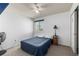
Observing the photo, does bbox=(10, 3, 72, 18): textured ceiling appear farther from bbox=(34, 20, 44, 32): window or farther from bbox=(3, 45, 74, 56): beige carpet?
bbox=(3, 45, 74, 56): beige carpet

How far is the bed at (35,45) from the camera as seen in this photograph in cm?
114

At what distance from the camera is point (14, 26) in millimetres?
1245

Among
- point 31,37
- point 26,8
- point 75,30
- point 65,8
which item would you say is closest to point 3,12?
point 26,8

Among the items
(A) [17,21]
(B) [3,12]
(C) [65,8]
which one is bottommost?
(A) [17,21]

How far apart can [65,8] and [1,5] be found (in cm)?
109

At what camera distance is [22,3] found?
3.51ft

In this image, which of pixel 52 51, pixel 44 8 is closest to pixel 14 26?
pixel 44 8

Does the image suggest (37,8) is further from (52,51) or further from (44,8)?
(52,51)

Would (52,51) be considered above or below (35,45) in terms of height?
below

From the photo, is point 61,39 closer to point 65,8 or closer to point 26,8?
point 65,8

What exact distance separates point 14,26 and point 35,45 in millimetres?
526

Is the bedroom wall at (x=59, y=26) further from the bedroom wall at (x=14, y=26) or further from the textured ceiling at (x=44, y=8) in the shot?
the bedroom wall at (x=14, y=26)

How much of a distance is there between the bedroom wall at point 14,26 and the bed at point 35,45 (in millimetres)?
114

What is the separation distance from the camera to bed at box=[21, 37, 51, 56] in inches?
45.0
